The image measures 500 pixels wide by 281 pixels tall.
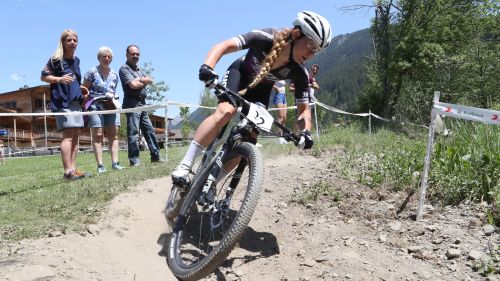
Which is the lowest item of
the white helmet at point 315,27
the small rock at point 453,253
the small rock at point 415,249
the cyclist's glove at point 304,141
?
the small rock at point 415,249

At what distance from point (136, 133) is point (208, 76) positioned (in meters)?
4.39

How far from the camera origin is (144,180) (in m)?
5.42

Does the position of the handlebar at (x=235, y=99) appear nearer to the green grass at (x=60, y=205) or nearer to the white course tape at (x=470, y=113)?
the white course tape at (x=470, y=113)

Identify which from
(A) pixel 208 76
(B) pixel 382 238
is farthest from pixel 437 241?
(A) pixel 208 76

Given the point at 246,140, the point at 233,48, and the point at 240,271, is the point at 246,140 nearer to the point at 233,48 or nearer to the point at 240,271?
the point at 233,48

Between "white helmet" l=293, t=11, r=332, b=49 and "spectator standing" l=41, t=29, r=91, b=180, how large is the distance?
3724 mm

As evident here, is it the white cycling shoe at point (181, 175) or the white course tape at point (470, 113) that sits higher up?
the white course tape at point (470, 113)

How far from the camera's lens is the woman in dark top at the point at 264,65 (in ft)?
11.6

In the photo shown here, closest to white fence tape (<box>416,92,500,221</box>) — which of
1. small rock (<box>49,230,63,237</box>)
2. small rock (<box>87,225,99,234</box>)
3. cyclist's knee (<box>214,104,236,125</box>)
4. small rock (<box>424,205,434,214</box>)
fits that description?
small rock (<box>424,205,434,214</box>)

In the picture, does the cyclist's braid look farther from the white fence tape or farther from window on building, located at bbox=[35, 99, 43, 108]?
window on building, located at bbox=[35, 99, 43, 108]

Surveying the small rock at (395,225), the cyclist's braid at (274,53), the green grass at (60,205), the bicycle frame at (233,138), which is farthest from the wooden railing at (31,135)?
the small rock at (395,225)

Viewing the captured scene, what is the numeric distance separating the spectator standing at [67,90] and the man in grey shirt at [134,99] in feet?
3.91

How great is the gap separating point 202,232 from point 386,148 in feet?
11.7

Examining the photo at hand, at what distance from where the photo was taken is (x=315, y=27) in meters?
3.50
